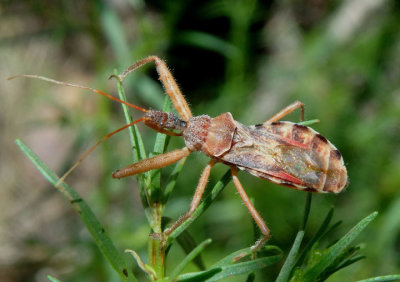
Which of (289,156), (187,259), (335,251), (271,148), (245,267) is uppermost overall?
(271,148)

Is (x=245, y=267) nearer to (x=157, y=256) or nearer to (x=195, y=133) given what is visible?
(x=157, y=256)

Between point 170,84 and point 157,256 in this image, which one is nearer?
point 157,256

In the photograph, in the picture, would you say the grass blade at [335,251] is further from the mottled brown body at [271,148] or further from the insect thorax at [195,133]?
the insect thorax at [195,133]

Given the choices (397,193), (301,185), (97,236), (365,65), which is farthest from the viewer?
(365,65)

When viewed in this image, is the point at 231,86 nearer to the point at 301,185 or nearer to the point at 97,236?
the point at 301,185

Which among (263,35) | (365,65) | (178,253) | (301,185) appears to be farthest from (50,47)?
(301,185)

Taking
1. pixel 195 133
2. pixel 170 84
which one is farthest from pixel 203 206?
pixel 170 84
